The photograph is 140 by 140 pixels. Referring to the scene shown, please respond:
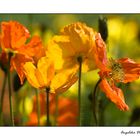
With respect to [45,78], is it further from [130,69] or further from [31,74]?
[130,69]

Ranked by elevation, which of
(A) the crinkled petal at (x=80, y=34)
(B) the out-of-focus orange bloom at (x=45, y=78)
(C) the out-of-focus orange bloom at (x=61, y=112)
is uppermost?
(A) the crinkled petal at (x=80, y=34)

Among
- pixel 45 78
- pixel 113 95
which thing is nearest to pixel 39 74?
pixel 45 78

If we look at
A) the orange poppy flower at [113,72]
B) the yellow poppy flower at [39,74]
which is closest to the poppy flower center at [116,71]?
the orange poppy flower at [113,72]

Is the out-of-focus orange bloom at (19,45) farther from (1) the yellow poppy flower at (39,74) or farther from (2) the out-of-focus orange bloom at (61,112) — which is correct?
(2) the out-of-focus orange bloom at (61,112)

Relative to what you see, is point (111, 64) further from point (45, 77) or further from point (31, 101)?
point (31, 101)

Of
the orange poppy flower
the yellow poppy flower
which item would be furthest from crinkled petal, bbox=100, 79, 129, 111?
the yellow poppy flower
